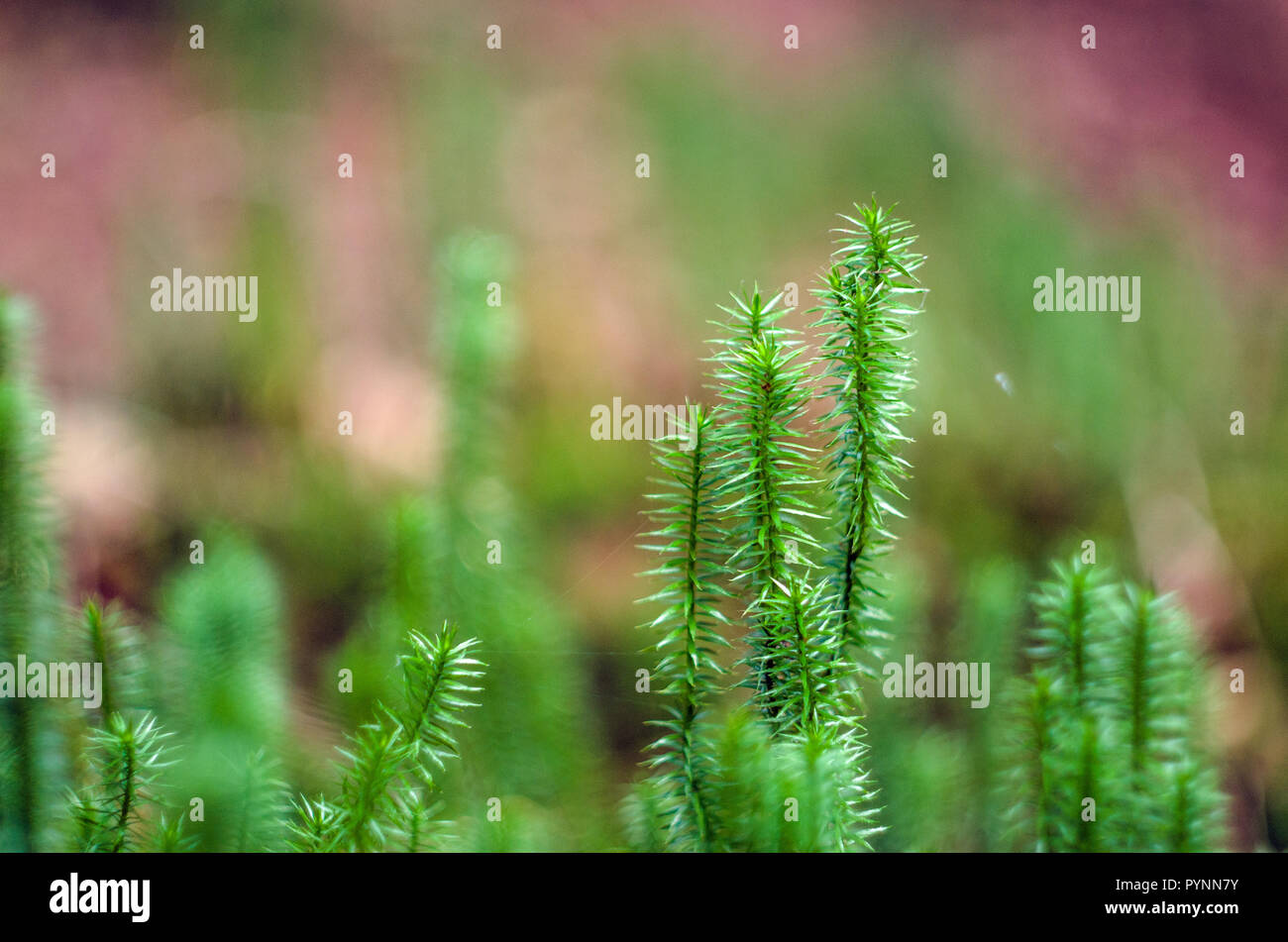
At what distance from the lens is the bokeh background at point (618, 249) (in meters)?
1.34

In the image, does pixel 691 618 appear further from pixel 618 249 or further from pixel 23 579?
pixel 618 249

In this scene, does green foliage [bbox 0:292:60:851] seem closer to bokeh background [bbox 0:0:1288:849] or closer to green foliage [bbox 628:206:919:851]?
green foliage [bbox 628:206:919:851]

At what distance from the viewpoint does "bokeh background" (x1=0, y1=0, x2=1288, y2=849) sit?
1341mm

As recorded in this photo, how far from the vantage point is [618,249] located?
5.45 feet

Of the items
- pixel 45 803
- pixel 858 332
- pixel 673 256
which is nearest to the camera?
pixel 858 332

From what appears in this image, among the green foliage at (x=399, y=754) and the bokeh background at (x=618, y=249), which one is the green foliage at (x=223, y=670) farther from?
the bokeh background at (x=618, y=249)

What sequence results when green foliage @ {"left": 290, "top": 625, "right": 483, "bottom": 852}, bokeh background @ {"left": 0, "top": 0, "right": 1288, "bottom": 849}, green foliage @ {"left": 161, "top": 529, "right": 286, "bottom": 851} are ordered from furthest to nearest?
1. bokeh background @ {"left": 0, "top": 0, "right": 1288, "bottom": 849}
2. green foliage @ {"left": 161, "top": 529, "right": 286, "bottom": 851}
3. green foliage @ {"left": 290, "top": 625, "right": 483, "bottom": 852}

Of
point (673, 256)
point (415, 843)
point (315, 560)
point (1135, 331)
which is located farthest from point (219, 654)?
point (1135, 331)

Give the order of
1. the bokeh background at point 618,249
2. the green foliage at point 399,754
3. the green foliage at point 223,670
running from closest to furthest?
the green foliage at point 399,754, the green foliage at point 223,670, the bokeh background at point 618,249

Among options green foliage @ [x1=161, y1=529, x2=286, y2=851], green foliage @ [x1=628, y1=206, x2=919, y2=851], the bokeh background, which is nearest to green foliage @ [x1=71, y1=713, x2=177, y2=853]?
green foliage @ [x1=161, y1=529, x2=286, y2=851]

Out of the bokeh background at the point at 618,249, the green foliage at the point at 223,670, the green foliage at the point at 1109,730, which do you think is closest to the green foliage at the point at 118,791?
the green foliage at the point at 223,670

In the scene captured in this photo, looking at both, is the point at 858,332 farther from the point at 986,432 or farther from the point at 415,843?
the point at 986,432

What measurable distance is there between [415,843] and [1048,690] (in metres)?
0.34
